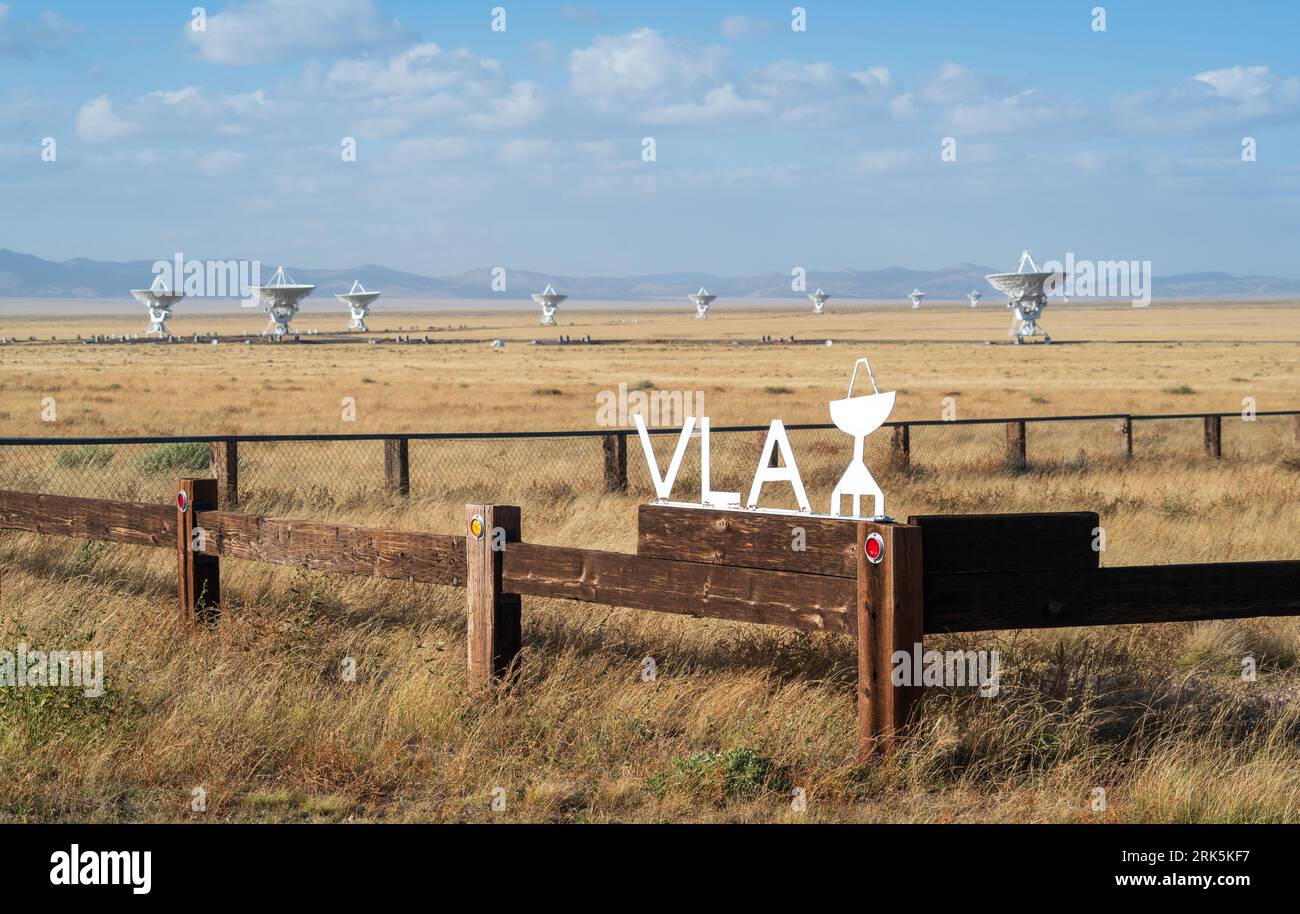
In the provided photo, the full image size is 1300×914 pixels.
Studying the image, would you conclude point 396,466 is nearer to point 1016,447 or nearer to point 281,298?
point 1016,447

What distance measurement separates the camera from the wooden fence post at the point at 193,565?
23.7 ft

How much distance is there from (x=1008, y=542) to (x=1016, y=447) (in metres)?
13.2

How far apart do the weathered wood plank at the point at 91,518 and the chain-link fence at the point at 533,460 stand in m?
4.50

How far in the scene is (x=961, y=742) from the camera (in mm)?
5379

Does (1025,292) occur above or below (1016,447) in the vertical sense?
above

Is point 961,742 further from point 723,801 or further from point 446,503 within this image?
point 446,503

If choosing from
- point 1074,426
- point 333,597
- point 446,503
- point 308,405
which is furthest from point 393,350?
point 333,597

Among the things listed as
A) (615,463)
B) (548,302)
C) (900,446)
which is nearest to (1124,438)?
(900,446)

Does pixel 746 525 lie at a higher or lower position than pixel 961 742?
higher

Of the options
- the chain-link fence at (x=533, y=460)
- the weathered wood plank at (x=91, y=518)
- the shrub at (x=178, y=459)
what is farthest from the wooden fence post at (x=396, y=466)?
the weathered wood plank at (x=91, y=518)

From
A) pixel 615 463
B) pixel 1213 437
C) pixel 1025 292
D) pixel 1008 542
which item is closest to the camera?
pixel 1008 542

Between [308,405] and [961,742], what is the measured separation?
3415 cm

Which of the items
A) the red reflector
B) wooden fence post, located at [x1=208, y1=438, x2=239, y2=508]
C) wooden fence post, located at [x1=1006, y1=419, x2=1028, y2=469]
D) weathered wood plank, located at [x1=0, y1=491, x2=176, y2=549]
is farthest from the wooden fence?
wooden fence post, located at [x1=1006, y1=419, x2=1028, y2=469]

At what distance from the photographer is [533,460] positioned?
20.3 meters
